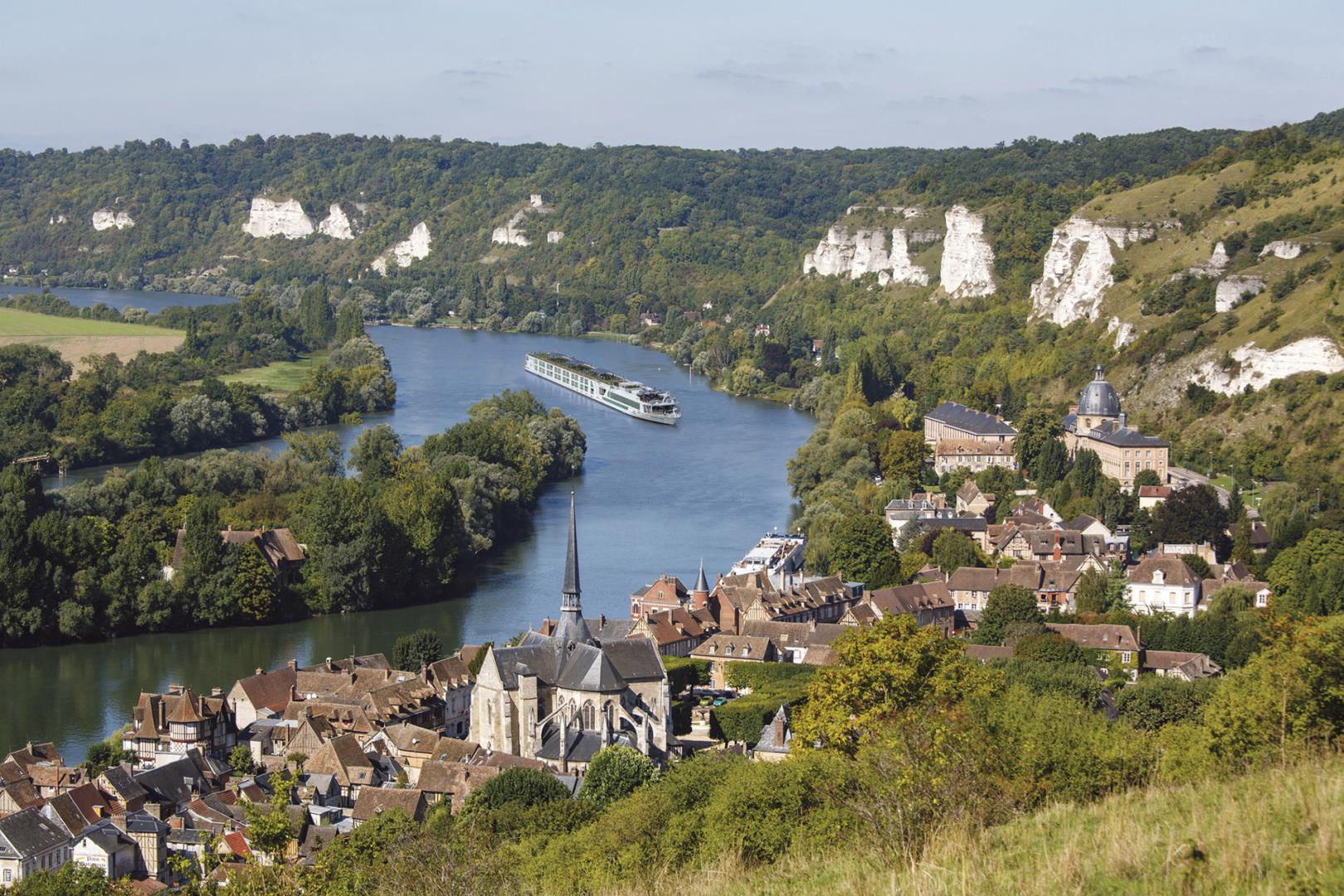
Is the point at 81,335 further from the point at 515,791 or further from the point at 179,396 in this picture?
the point at 515,791

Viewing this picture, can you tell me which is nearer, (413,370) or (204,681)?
(204,681)

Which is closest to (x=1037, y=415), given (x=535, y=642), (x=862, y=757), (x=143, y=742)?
(x=535, y=642)

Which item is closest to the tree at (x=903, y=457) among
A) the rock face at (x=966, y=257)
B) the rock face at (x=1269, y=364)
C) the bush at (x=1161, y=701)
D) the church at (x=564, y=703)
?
the rock face at (x=1269, y=364)

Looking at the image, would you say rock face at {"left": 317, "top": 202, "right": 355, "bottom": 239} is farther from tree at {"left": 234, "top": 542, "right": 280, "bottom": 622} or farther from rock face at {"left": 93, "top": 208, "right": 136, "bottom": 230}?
tree at {"left": 234, "top": 542, "right": 280, "bottom": 622}

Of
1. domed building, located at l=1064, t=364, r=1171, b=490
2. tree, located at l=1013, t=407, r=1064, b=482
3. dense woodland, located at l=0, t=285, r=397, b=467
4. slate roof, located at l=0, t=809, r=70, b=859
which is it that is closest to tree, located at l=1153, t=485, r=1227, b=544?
domed building, located at l=1064, t=364, r=1171, b=490

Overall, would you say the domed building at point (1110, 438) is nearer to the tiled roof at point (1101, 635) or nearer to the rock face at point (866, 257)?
the tiled roof at point (1101, 635)

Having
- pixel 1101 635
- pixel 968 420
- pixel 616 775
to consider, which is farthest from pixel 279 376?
pixel 616 775

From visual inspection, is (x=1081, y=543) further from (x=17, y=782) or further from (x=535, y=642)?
(x=17, y=782)
